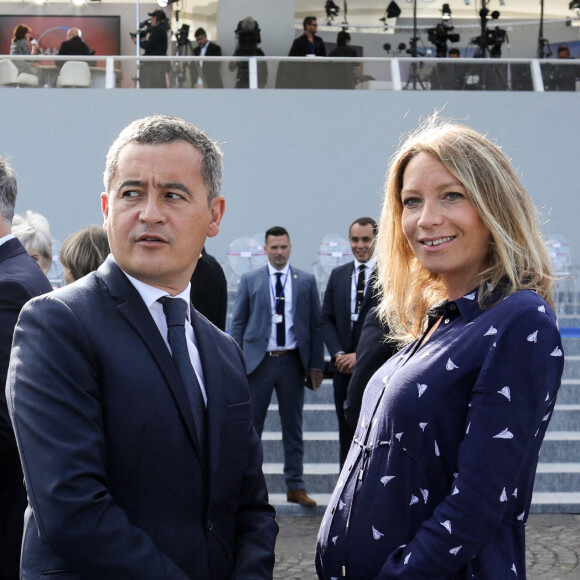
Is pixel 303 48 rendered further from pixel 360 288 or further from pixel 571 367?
pixel 360 288

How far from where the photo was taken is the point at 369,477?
1856 millimetres

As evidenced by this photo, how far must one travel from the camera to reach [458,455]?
174cm

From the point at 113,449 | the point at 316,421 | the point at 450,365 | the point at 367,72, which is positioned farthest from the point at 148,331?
the point at 367,72

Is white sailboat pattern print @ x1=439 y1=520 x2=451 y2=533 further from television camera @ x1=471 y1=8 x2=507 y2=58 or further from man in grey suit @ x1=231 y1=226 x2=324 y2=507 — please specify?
television camera @ x1=471 y1=8 x2=507 y2=58

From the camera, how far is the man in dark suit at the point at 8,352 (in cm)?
229

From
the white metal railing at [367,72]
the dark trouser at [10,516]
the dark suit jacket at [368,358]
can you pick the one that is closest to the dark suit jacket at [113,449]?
the dark trouser at [10,516]

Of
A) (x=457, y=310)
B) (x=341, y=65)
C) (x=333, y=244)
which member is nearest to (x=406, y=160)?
(x=457, y=310)

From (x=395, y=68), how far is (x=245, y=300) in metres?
7.72

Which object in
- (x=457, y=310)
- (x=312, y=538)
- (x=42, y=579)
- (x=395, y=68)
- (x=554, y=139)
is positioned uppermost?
(x=395, y=68)

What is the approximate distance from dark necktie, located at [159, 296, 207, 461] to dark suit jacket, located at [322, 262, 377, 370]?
4.07 meters

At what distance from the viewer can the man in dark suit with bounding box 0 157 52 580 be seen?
7.53ft

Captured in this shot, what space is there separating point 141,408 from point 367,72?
39.7 ft

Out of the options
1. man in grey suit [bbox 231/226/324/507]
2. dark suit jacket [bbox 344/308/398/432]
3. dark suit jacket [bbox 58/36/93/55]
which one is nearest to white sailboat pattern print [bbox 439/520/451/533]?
dark suit jacket [bbox 344/308/398/432]

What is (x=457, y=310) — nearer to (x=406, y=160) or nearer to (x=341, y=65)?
(x=406, y=160)
